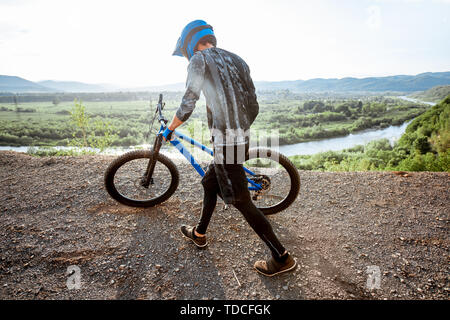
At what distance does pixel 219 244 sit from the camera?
9.33 feet

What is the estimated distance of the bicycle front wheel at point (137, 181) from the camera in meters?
3.21

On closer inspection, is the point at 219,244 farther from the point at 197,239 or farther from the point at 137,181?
the point at 137,181

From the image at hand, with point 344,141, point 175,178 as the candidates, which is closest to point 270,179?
point 175,178

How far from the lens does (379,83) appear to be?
113875 mm

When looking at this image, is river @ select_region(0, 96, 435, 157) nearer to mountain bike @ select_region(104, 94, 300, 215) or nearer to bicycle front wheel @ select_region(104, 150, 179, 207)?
bicycle front wheel @ select_region(104, 150, 179, 207)

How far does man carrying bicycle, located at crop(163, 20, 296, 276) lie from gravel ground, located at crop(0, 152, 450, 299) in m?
0.60

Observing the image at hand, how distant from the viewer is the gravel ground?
2.24 meters

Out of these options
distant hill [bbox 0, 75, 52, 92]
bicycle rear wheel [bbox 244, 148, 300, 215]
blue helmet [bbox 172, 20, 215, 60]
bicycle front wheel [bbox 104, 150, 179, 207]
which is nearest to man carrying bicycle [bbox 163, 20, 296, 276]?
blue helmet [bbox 172, 20, 215, 60]

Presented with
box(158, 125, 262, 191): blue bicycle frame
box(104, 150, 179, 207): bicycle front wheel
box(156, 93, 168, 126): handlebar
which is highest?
box(156, 93, 168, 126): handlebar

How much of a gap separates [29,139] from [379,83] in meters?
139

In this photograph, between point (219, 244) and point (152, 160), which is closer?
point (219, 244)

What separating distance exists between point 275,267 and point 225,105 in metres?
1.69
